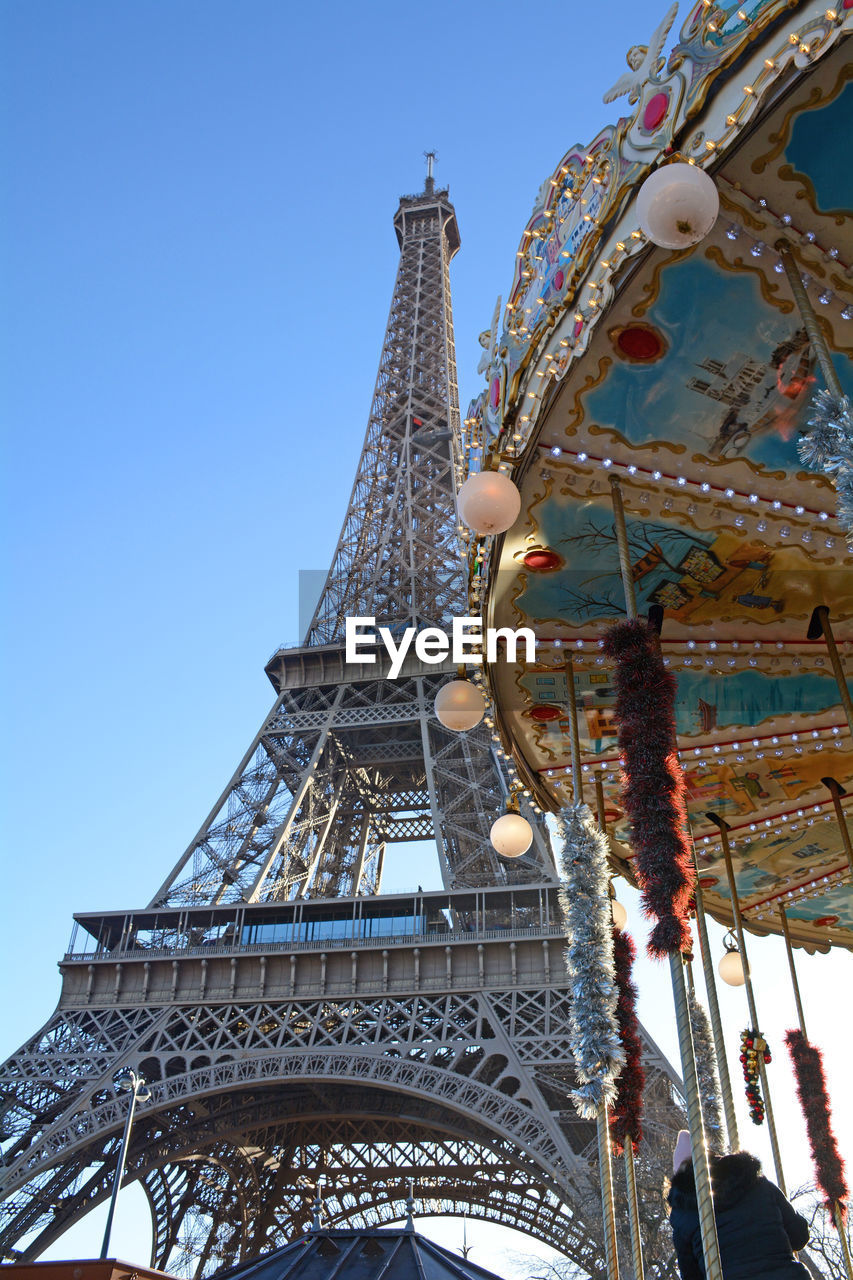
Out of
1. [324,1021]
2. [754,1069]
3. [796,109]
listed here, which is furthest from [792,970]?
→ [324,1021]

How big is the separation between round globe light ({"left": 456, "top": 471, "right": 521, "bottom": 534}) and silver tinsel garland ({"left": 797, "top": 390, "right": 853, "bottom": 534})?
1699mm

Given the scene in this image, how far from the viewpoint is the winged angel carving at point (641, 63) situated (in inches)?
180

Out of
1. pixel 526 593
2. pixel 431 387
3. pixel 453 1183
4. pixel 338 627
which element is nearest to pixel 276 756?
pixel 338 627

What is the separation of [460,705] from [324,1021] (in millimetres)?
15821

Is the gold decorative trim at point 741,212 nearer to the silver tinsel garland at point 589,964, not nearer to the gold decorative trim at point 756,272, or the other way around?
the gold decorative trim at point 756,272

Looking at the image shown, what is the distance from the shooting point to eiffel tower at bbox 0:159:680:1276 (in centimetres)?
1908

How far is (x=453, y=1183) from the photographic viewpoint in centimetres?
2459

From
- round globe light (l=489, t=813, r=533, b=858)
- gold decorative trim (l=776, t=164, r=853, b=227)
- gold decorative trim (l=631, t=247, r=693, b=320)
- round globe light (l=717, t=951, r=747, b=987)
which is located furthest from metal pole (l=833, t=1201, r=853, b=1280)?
gold decorative trim (l=776, t=164, r=853, b=227)

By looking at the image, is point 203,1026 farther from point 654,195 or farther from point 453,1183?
point 654,195

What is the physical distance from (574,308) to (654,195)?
1031 mm

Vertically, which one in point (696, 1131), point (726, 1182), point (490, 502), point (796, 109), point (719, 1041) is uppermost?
point (796, 109)

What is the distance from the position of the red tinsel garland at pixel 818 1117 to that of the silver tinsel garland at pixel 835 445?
322 inches

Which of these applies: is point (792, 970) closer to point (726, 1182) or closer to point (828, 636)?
point (828, 636)

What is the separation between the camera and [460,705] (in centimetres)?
679
